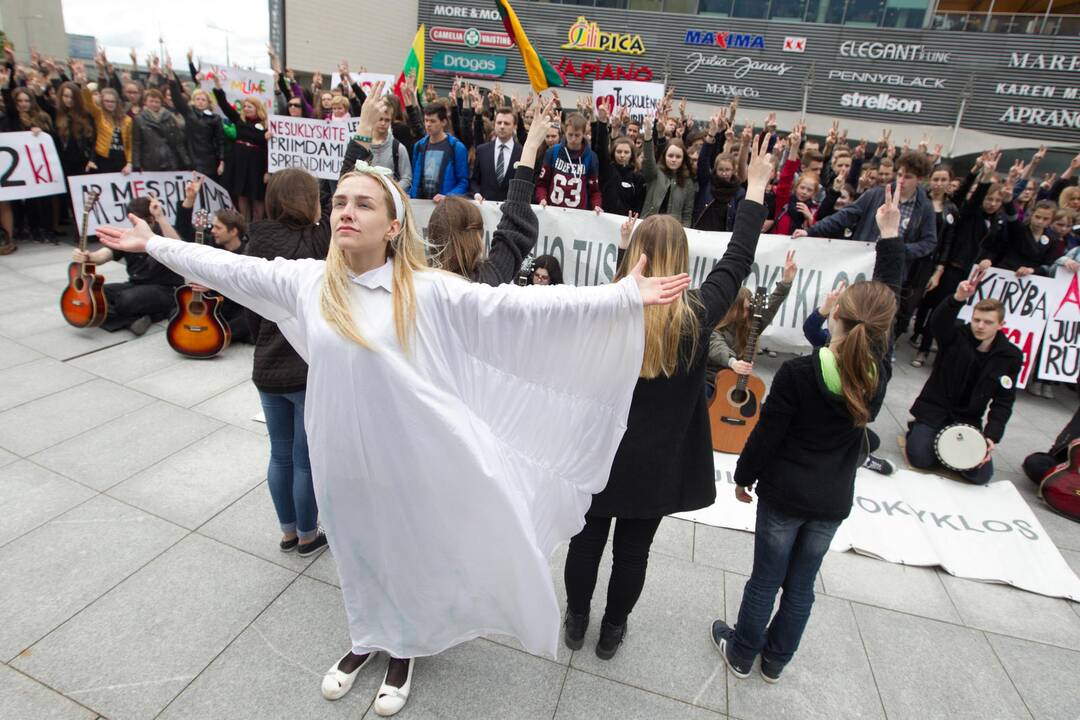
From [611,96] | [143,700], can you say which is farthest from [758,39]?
[143,700]

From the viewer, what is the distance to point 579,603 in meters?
2.50

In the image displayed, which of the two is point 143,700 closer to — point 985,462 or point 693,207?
point 985,462

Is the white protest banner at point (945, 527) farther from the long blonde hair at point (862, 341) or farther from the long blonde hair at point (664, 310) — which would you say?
the long blonde hair at point (664, 310)

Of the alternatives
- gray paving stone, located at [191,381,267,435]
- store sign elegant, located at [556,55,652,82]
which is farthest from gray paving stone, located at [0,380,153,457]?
store sign elegant, located at [556,55,652,82]

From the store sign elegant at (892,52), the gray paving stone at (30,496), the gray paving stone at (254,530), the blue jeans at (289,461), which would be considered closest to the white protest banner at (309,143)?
the gray paving stone at (30,496)

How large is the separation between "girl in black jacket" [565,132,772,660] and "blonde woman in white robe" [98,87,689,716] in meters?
0.16

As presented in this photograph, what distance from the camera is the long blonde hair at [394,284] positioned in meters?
1.74

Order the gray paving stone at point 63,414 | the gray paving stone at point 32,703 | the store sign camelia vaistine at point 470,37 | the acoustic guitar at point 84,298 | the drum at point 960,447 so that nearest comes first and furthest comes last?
1. the gray paving stone at point 32,703
2. the gray paving stone at point 63,414
3. the drum at point 960,447
4. the acoustic guitar at point 84,298
5. the store sign camelia vaistine at point 470,37

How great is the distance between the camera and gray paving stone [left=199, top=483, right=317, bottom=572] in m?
2.96

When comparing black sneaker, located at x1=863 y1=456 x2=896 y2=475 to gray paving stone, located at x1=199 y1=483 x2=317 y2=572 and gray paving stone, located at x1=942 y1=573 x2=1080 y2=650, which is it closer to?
gray paving stone, located at x1=942 y1=573 x2=1080 y2=650

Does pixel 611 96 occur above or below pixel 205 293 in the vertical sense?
above

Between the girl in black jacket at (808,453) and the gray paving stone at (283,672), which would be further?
the gray paving stone at (283,672)

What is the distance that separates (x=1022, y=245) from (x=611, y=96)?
5155 mm

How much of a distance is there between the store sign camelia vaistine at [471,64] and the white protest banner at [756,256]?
18.8 meters
